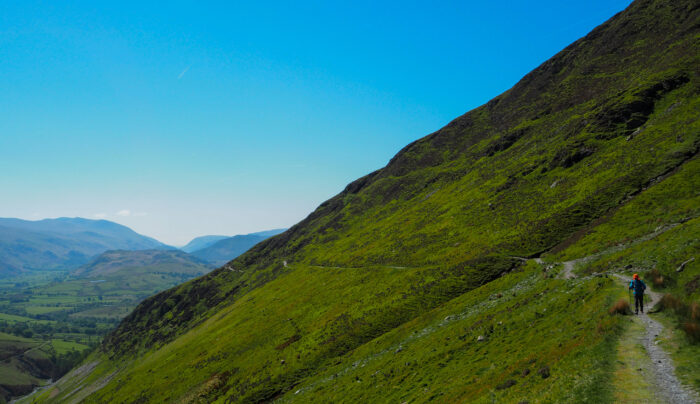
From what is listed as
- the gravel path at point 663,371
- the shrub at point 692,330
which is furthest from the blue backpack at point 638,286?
the shrub at point 692,330

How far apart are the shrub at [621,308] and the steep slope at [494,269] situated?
0.82 m

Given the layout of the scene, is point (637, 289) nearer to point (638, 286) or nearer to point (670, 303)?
point (638, 286)

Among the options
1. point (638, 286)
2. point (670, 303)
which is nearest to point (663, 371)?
point (638, 286)

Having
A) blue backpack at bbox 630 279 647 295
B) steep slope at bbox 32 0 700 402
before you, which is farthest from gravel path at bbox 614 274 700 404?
blue backpack at bbox 630 279 647 295

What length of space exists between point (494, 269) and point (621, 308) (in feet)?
128

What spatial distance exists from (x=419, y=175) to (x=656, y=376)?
17062cm

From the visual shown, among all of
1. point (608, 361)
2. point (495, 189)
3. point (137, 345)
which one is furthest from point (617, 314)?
point (137, 345)

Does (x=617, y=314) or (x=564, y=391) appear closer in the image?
(x=564, y=391)

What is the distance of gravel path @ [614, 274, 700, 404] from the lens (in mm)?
15086

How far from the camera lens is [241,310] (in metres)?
123

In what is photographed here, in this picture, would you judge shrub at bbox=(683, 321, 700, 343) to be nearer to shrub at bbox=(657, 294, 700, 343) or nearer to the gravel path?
shrub at bbox=(657, 294, 700, 343)

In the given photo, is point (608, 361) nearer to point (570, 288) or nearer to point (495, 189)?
point (570, 288)

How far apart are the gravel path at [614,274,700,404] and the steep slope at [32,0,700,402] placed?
181 cm

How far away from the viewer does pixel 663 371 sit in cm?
1736
